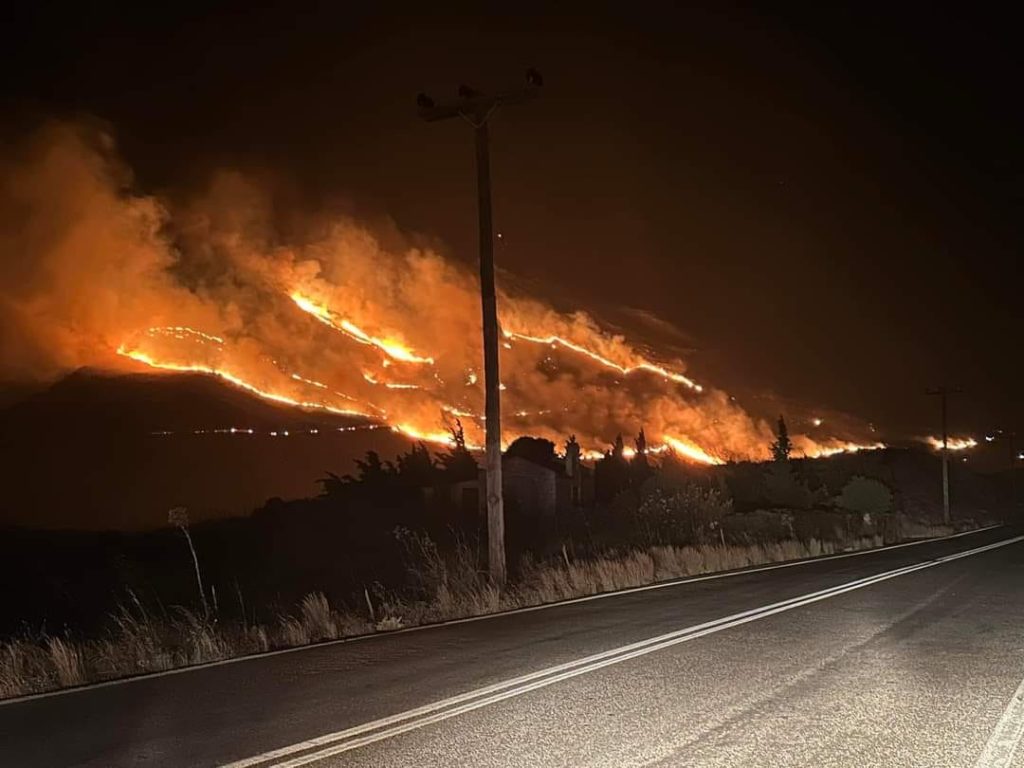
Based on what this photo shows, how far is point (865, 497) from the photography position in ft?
175

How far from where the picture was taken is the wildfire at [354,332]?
5947 cm

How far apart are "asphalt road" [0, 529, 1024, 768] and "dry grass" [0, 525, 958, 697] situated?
3.62 ft

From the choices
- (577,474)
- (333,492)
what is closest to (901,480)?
(577,474)

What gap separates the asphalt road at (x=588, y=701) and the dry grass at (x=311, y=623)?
1102 millimetres

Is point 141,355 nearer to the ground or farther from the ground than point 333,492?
farther from the ground

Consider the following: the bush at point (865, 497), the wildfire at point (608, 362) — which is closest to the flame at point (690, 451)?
the wildfire at point (608, 362)

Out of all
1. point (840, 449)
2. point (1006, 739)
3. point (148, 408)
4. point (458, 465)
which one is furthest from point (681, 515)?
point (840, 449)

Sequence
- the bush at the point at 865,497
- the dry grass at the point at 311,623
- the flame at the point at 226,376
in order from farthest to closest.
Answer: the flame at the point at 226,376 → the bush at the point at 865,497 → the dry grass at the point at 311,623

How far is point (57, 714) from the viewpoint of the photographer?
295 inches

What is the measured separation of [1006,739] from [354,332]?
55741 millimetres

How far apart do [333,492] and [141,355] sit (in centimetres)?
2057

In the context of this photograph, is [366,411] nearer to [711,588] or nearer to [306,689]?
[711,588]

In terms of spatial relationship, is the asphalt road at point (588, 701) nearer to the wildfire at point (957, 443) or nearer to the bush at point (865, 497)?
the bush at point (865, 497)

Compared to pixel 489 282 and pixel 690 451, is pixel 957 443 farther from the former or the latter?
pixel 489 282
